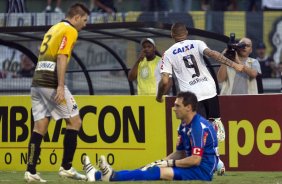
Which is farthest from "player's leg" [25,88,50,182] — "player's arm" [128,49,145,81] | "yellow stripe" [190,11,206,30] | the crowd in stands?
the crowd in stands

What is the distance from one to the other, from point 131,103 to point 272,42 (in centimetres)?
886

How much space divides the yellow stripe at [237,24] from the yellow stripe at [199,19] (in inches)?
19.5

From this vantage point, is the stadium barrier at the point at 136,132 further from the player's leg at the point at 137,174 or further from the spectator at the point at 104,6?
the spectator at the point at 104,6

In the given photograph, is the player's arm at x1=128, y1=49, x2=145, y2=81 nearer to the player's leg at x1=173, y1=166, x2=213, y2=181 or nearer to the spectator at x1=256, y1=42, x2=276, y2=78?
the player's leg at x1=173, y1=166, x2=213, y2=181

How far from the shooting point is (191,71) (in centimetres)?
A: 1464

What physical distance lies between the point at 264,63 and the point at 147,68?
22.3 ft

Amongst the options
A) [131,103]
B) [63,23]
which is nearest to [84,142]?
[131,103]

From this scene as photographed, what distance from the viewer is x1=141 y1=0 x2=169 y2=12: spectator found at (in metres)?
26.7

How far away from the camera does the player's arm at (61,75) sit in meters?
12.7

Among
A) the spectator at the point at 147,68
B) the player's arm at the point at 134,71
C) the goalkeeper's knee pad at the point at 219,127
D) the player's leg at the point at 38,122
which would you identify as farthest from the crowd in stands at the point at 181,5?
the player's leg at the point at 38,122

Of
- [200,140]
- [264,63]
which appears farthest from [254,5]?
[200,140]

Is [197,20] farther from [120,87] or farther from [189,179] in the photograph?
[189,179]

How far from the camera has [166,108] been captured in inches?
642

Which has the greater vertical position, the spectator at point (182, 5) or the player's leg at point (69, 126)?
the spectator at point (182, 5)
